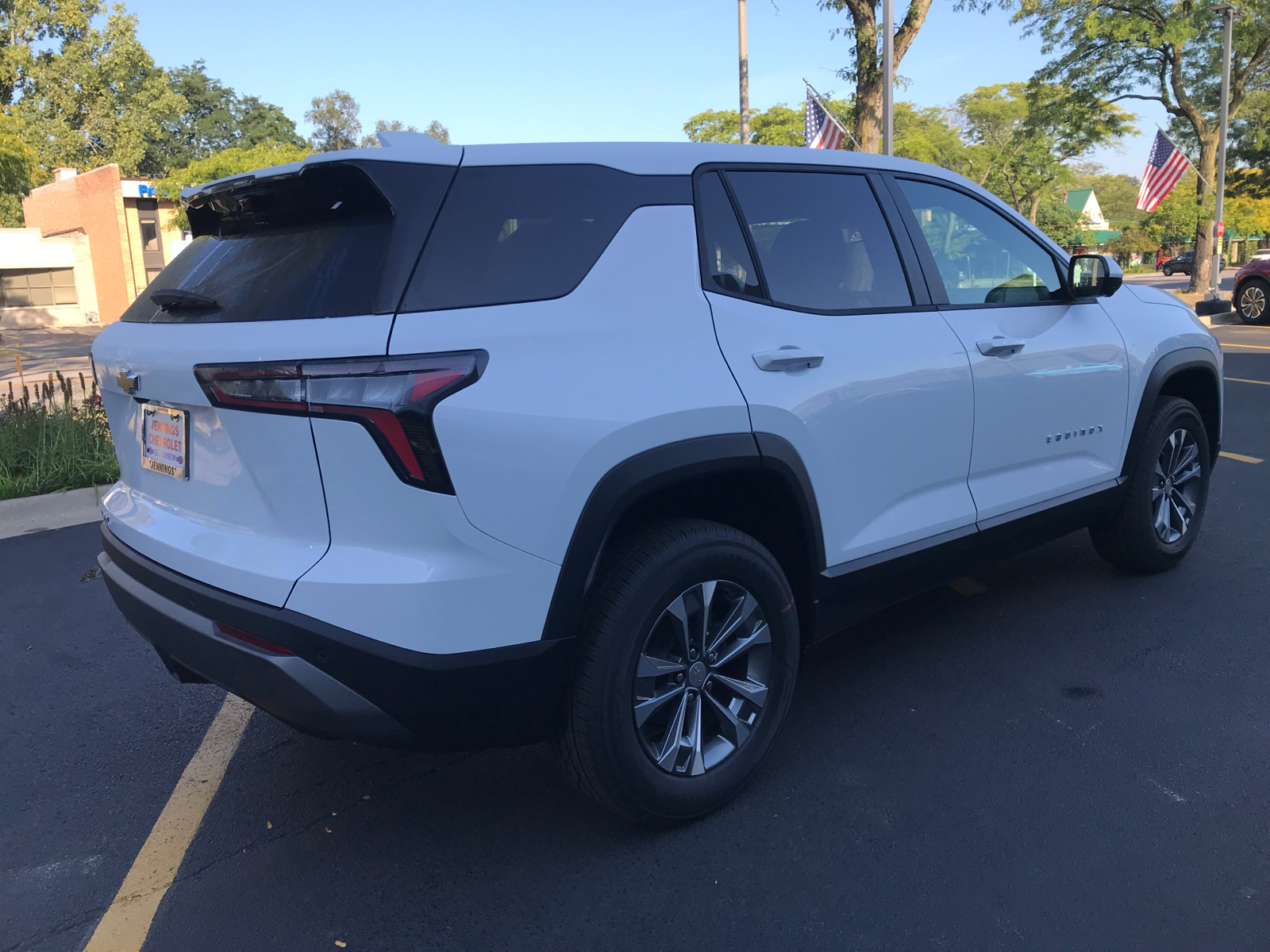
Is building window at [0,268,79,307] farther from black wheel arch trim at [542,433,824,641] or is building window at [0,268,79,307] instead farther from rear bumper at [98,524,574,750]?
black wheel arch trim at [542,433,824,641]

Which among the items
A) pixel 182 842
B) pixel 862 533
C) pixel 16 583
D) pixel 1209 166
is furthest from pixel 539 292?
pixel 1209 166

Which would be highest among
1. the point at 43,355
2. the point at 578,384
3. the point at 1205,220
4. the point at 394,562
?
the point at 1205,220

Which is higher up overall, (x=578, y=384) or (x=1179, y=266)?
(x=1179, y=266)

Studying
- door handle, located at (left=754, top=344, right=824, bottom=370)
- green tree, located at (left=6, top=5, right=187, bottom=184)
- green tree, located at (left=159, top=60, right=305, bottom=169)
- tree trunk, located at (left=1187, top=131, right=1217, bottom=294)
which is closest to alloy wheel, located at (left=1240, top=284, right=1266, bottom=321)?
tree trunk, located at (left=1187, top=131, right=1217, bottom=294)

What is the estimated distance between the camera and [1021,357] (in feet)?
11.9

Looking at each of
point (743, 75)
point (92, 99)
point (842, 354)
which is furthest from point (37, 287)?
point (842, 354)

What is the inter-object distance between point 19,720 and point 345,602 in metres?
2.25

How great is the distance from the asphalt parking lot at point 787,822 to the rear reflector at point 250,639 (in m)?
0.74

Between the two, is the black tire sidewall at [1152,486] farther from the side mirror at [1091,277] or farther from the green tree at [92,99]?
the green tree at [92,99]

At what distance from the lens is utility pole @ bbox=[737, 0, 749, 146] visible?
18.4m

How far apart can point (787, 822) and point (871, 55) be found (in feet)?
44.0

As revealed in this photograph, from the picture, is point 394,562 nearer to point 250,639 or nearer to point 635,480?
point 250,639

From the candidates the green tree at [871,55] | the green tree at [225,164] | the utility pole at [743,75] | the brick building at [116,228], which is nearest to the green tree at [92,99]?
the brick building at [116,228]

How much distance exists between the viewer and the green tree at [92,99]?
47562 millimetres
